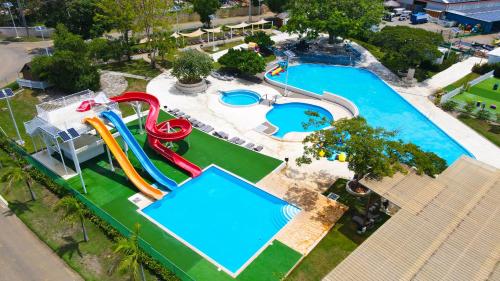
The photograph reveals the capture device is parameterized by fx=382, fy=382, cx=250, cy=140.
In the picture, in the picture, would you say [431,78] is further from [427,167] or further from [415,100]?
[427,167]

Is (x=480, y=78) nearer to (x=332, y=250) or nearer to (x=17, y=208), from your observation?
(x=332, y=250)

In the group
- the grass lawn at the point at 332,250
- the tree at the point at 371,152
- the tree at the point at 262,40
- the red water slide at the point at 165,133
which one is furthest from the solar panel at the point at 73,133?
the tree at the point at 262,40

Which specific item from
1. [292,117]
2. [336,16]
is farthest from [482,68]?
[292,117]

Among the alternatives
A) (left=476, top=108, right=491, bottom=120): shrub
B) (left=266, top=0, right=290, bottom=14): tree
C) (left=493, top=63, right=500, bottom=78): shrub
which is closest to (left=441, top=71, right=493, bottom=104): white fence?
(left=493, top=63, right=500, bottom=78): shrub

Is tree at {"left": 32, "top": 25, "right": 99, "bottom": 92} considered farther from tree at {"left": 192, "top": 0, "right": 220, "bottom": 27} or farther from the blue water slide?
tree at {"left": 192, "top": 0, "right": 220, "bottom": 27}

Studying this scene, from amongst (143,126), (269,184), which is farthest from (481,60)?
(143,126)

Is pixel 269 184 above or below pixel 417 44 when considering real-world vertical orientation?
below
